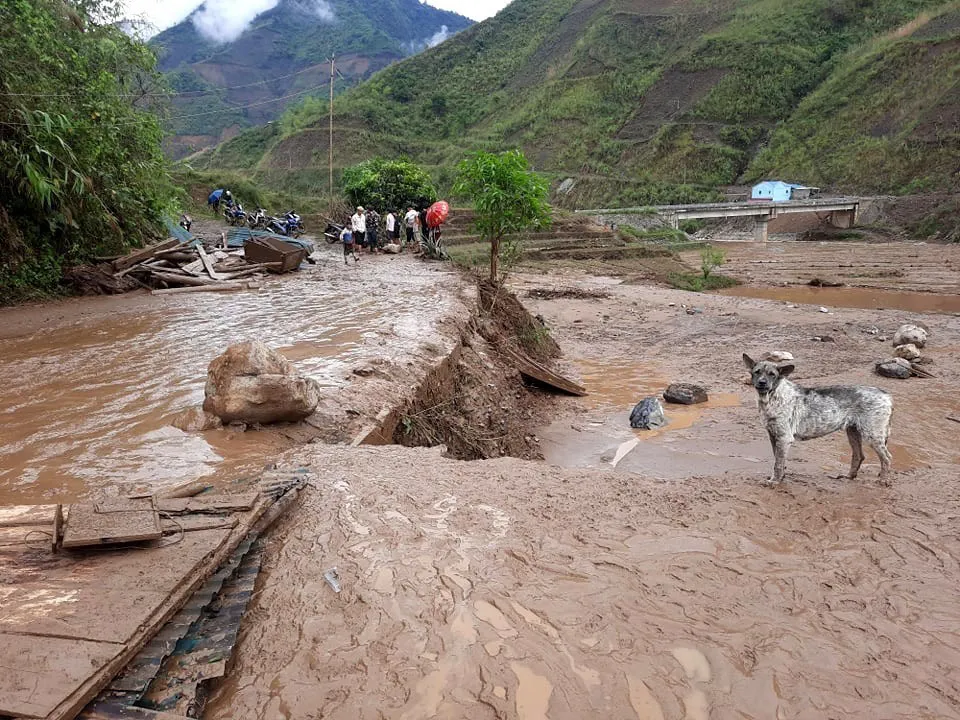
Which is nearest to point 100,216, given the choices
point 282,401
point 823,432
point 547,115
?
point 282,401

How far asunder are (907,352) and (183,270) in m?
14.5

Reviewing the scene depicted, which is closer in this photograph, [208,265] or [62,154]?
[62,154]

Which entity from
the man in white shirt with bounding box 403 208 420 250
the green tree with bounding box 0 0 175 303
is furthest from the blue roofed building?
the green tree with bounding box 0 0 175 303

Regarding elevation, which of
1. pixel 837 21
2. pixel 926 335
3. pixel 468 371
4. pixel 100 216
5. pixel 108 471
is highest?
pixel 837 21

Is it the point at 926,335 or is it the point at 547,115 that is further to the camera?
the point at 547,115

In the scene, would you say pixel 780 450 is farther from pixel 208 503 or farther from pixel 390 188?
pixel 390 188

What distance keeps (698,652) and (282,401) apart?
143 inches

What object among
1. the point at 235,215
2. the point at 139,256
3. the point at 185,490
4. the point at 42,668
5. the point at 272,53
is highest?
the point at 272,53

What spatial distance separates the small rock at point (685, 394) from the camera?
9227 millimetres

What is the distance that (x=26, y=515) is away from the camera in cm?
311

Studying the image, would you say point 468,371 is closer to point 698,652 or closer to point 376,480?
point 376,480

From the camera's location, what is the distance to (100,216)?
11.4m

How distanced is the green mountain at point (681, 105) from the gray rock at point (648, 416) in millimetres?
45201

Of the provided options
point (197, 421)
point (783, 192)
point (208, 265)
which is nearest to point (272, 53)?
point (783, 192)
